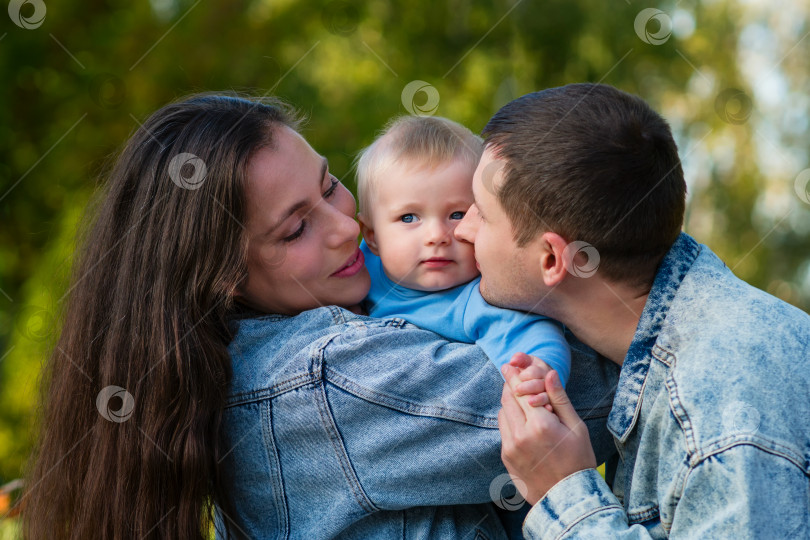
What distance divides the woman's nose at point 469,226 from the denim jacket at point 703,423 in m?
0.50

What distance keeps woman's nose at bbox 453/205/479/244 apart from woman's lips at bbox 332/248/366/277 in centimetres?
29

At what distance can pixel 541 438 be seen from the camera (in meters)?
1.63

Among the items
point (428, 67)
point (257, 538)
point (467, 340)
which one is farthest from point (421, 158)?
point (428, 67)

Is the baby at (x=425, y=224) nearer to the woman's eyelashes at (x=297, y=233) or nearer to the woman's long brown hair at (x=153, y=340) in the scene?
the woman's eyelashes at (x=297, y=233)

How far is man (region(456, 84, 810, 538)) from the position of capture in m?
1.46

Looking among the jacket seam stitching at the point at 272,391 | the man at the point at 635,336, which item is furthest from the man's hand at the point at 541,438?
the jacket seam stitching at the point at 272,391

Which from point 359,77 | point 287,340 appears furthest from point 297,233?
point 359,77

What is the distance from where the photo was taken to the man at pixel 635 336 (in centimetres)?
146

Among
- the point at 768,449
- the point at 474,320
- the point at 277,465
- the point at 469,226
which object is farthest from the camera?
the point at 469,226

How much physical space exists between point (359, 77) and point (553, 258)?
6064 mm

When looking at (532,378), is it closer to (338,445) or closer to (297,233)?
(338,445)

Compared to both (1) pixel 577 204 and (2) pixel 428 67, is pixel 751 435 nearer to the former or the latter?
(1) pixel 577 204

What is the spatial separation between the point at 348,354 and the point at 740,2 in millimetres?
10675

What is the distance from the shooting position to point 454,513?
1.86 meters
